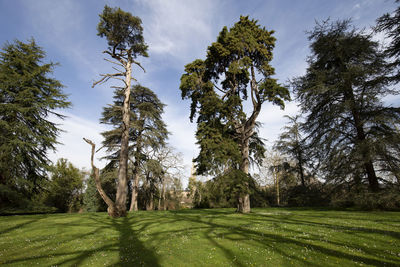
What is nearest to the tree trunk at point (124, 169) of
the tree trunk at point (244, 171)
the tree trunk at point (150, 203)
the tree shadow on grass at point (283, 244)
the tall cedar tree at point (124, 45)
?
the tall cedar tree at point (124, 45)

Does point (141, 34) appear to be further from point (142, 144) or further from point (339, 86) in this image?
point (339, 86)

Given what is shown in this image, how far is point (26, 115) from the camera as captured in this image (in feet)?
57.7

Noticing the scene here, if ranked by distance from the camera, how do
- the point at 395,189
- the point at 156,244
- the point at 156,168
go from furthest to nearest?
the point at 156,168 < the point at 395,189 < the point at 156,244

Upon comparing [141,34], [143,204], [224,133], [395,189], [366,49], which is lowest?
[143,204]

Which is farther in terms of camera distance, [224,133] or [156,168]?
[156,168]

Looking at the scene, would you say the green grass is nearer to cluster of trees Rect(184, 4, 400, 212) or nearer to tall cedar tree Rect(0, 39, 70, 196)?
cluster of trees Rect(184, 4, 400, 212)

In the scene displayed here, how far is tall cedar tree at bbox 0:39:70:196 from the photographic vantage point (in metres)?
16.1

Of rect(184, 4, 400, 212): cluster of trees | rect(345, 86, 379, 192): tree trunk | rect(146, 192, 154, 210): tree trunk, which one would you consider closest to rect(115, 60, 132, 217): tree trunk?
rect(184, 4, 400, 212): cluster of trees

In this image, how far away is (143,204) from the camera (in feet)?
103

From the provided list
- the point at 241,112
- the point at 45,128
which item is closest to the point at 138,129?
the point at 45,128

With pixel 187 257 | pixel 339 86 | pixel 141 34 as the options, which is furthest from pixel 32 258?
pixel 339 86

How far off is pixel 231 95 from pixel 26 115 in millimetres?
19267

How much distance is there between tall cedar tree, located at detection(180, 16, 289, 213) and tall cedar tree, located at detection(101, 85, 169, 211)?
9.40 m

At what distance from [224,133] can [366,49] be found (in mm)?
13598
